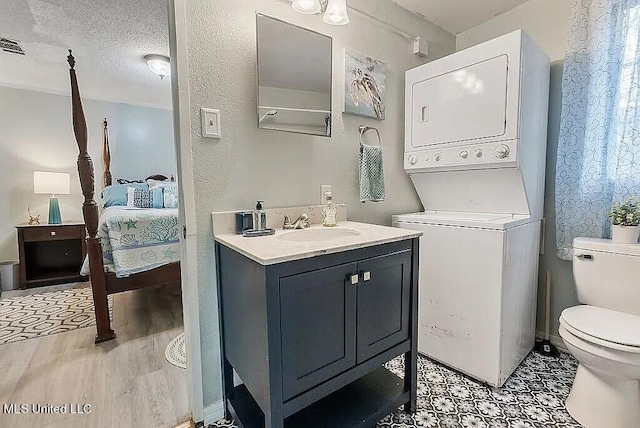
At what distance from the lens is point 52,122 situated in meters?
3.88

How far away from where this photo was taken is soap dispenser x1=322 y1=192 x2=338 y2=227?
172 centimetres

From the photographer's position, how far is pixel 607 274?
62.6 inches

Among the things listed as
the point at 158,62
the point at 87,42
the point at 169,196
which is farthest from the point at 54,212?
the point at 158,62

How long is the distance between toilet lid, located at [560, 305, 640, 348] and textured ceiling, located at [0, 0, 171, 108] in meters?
3.06

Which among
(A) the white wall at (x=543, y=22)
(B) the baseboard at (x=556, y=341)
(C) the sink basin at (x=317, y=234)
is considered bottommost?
(B) the baseboard at (x=556, y=341)

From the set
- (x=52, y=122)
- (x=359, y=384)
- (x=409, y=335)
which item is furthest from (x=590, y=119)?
(x=52, y=122)

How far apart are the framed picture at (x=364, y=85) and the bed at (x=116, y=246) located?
1403 mm

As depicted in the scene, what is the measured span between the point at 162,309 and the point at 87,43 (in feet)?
7.90

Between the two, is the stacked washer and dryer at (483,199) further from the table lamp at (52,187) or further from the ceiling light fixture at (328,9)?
the table lamp at (52,187)

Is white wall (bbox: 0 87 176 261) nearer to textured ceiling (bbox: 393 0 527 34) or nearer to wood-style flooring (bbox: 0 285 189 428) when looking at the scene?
wood-style flooring (bbox: 0 285 189 428)

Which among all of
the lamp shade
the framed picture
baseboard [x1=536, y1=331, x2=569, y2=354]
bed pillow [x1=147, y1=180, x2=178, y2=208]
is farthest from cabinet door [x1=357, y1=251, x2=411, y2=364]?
the lamp shade

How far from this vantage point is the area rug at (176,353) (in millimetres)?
1980

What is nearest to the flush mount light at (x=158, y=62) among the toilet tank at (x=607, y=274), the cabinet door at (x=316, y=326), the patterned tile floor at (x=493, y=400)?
the cabinet door at (x=316, y=326)

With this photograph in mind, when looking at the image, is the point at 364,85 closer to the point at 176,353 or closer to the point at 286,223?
the point at 286,223
